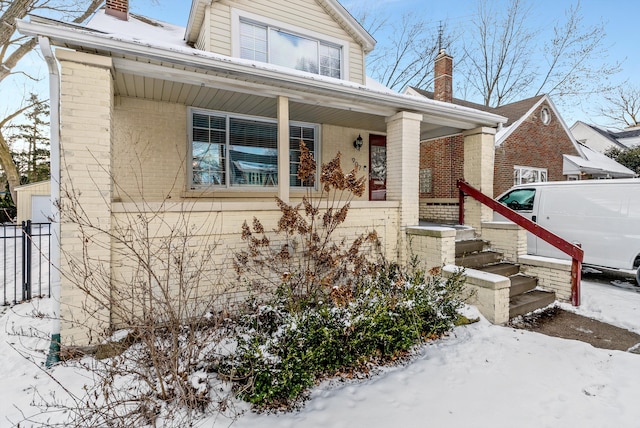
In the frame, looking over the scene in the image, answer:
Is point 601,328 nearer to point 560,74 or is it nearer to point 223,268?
point 223,268

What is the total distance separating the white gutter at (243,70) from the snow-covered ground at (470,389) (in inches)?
118

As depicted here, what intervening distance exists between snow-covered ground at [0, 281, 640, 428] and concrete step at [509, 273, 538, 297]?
136 centimetres

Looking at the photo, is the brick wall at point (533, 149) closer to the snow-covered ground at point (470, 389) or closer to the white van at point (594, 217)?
the white van at point (594, 217)

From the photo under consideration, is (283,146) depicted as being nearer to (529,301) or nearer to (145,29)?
(529,301)

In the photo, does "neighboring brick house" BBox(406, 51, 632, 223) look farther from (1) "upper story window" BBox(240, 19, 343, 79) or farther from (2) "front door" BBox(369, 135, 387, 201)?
(1) "upper story window" BBox(240, 19, 343, 79)

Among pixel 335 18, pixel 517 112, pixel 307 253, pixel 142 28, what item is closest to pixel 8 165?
pixel 142 28

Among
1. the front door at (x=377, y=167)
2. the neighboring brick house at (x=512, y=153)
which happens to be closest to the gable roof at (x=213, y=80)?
the front door at (x=377, y=167)

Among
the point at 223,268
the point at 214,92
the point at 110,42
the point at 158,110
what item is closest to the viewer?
the point at 110,42

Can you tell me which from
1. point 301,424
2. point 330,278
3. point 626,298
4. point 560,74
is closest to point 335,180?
point 330,278

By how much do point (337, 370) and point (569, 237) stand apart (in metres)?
6.35

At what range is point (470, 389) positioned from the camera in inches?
121

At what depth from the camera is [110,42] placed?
3742 millimetres

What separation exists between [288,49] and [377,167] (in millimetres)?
3848

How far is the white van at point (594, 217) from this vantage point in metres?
5.99
